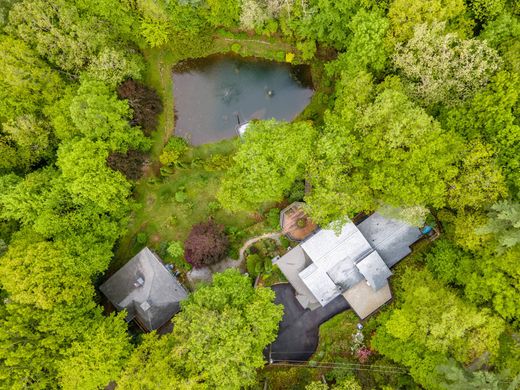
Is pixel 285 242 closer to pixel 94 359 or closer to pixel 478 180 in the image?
pixel 478 180

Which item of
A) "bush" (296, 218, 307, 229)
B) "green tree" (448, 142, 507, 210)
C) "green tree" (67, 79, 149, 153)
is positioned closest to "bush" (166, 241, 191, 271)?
"green tree" (67, 79, 149, 153)

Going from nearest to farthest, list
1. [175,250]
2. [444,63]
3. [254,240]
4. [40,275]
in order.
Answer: [444,63], [40,275], [175,250], [254,240]

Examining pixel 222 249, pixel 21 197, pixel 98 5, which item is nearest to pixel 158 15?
pixel 98 5

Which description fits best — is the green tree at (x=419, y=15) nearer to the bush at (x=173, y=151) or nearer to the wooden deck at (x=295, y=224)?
the wooden deck at (x=295, y=224)

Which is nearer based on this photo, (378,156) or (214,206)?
(378,156)

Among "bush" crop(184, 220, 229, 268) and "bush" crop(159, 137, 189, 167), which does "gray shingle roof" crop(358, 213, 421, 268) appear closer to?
"bush" crop(184, 220, 229, 268)

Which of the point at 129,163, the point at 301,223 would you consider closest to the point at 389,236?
the point at 301,223
